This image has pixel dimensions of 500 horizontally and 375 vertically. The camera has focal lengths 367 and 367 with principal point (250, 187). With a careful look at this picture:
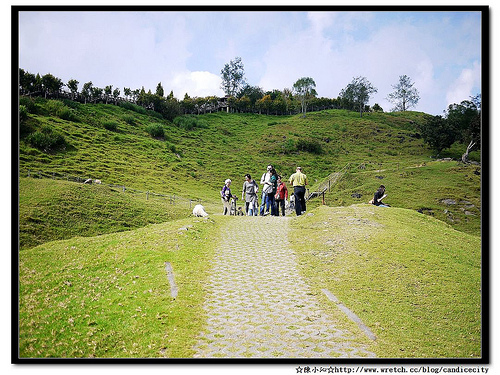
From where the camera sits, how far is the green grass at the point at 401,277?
5.91 meters

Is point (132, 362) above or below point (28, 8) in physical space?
below

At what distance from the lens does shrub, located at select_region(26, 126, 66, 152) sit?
3388 centimetres

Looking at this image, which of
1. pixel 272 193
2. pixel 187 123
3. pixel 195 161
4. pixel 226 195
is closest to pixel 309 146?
pixel 195 161

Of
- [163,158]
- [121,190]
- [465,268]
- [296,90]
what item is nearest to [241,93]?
[296,90]

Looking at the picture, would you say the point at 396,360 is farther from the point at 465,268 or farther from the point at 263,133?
the point at 263,133

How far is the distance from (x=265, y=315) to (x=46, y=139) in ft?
117

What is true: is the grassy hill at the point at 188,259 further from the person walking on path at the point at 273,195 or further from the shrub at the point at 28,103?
the person walking on path at the point at 273,195

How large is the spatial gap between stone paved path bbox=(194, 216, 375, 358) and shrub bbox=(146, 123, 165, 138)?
5208cm

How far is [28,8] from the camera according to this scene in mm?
7211

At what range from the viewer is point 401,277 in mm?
8656

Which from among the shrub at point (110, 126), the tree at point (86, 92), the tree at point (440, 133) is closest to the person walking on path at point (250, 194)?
the tree at point (440, 133)

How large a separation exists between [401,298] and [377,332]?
183 centimetres

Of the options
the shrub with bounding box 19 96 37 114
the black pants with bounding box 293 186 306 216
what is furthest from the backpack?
the shrub with bounding box 19 96 37 114

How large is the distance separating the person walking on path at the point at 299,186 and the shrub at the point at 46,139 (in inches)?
985
